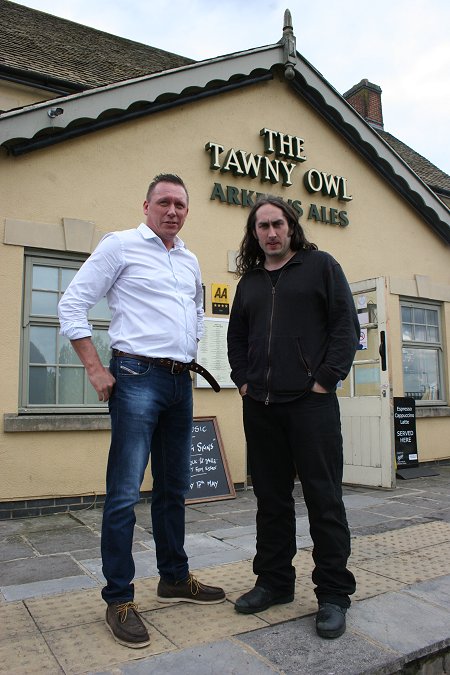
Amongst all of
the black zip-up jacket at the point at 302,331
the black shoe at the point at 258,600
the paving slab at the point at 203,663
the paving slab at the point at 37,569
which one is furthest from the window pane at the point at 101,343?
the paving slab at the point at 203,663

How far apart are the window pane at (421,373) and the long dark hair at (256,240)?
5.79 metres

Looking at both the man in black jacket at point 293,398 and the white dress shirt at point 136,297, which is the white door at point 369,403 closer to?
the man in black jacket at point 293,398

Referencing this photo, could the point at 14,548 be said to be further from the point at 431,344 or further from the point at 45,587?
the point at 431,344

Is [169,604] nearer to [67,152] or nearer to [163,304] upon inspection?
[163,304]

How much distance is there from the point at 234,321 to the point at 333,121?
577cm

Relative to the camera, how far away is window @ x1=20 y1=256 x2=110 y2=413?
5684 millimetres

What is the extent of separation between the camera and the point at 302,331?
116 inches

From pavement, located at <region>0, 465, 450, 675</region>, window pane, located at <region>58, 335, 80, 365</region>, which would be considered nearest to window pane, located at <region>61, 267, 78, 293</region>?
window pane, located at <region>58, 335, 80, 365</region>

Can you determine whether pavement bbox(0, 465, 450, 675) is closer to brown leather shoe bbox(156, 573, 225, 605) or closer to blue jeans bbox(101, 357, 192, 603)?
brown leather shoe bbox(156, 573, 225, 605)

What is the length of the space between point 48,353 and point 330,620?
407 centimetres

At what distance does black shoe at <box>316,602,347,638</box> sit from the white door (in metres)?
4.13

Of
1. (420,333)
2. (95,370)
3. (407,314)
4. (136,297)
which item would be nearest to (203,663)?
(95,370)

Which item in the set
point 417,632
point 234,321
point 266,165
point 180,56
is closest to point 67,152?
point 266,165

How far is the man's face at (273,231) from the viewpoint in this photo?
3.05m
